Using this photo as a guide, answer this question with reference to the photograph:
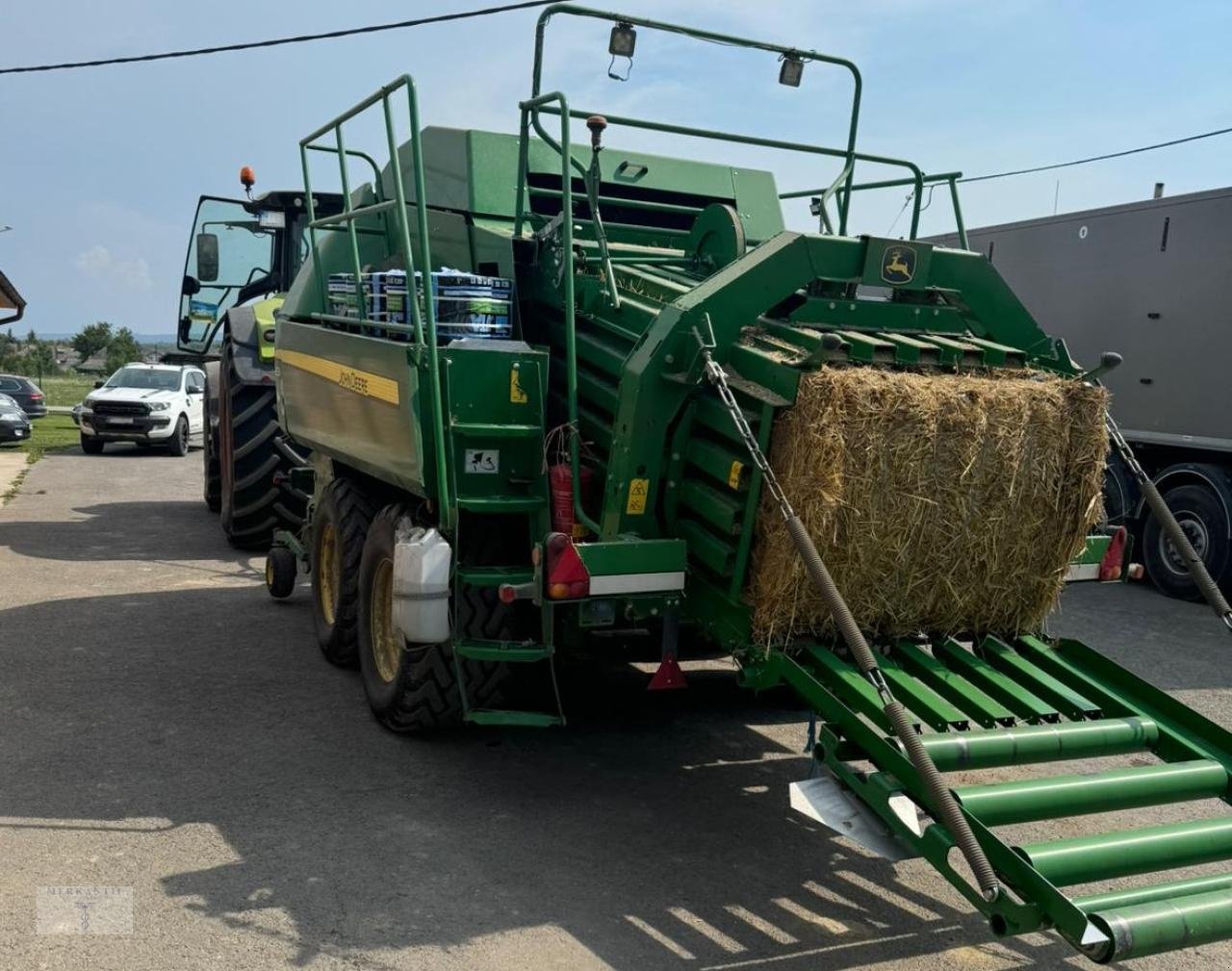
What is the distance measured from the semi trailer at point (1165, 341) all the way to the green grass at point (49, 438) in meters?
14.9

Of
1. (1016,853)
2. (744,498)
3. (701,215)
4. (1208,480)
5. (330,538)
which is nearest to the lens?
(1016,853)

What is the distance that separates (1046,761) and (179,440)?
61.0ft

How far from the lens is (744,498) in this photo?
4258mm

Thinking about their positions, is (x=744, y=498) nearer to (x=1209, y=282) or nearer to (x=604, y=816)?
(x=604, y=816)

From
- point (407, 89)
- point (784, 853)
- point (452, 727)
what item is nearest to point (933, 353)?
point (784, 853)

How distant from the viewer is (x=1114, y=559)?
4930mm

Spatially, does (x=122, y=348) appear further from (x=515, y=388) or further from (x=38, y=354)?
(x=515, y=388)

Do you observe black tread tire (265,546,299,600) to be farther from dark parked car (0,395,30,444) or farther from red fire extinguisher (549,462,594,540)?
dark parked car (0,395,30,444)

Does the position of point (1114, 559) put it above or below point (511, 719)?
above

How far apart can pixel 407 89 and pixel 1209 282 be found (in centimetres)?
796

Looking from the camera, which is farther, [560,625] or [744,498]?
[560,625]

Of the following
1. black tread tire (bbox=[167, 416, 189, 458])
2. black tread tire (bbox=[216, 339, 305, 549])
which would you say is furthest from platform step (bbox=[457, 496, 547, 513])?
black tread tire (bbox=[167, 416, 189, 458])

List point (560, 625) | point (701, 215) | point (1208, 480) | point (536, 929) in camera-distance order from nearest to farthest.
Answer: point (536, 929)
point (560, 625)
point (701, 215)
point (1208, 480)

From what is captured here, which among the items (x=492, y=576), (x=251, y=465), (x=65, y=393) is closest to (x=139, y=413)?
(x=251, y=465)
